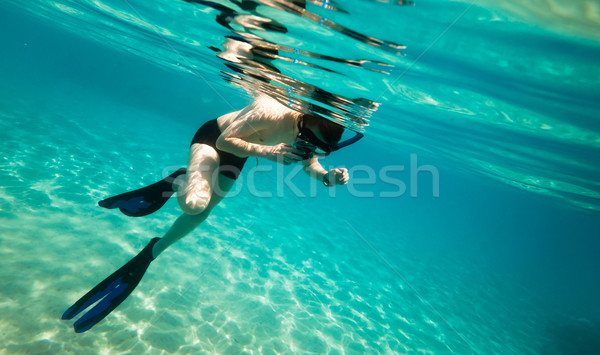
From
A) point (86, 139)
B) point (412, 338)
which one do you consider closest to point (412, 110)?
point (412, 338)

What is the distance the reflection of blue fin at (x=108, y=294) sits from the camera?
13.6 ft

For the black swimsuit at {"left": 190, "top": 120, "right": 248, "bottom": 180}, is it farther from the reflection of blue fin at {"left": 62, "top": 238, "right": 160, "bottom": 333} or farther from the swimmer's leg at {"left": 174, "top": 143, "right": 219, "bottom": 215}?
the reflection of blue fin at {"left": 62, "top": 238, "right": 160, "bottom": 333}

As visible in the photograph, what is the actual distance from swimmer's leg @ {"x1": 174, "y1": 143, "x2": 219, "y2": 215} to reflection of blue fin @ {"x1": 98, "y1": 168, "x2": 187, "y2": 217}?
832 mm

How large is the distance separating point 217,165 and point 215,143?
0.35 m

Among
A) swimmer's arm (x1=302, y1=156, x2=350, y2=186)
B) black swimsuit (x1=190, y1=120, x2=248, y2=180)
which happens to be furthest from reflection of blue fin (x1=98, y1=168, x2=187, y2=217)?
swimmer's arm (x1=302, y1=156, x2=350, y2=186)

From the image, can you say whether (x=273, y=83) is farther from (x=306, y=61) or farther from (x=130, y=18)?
(x=130, y=18)

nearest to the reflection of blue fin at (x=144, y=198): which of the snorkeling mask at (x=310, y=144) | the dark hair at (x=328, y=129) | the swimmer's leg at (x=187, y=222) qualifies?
the swimmer's leg at (x=187, y=222)

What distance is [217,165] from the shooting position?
13.7 feet

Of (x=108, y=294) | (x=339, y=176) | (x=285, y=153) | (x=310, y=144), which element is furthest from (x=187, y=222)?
(x=339, y=176)

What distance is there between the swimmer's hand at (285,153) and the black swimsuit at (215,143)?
120 centimetres

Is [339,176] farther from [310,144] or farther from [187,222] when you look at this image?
[187,222]

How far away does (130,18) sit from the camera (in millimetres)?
12625

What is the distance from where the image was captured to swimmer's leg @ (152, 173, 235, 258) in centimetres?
424

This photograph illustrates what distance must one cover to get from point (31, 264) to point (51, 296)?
111 centimetres
